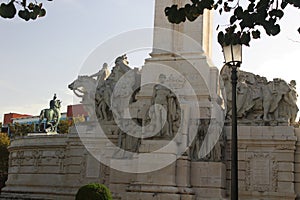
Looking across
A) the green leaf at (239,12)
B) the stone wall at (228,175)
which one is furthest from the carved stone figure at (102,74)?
the green leaf at (239,12)

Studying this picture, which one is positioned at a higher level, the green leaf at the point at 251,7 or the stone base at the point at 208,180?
the green leaf at the point at 251,7

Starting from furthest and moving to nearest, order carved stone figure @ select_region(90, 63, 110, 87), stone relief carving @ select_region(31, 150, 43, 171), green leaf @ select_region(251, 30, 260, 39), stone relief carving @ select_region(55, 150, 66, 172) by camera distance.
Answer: carved stone figure @ select_region(90, 63, 110, 87) < stone relief carving @ select_region(31, 150, 43, 171) < stone relief carving @ select_region(55, 150, 66, 172) < green leaf @ select_region(251, 30, 260, 39)

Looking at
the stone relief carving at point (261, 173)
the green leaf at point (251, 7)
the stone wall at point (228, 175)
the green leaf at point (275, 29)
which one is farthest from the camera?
the stone relief carving at point (261, 173)

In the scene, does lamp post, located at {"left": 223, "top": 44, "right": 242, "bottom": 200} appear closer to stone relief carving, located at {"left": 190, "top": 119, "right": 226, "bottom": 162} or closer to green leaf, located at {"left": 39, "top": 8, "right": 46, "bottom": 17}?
green leaf, located at {"left": 39, "top": 8, "right": 46, "bottom": 17}

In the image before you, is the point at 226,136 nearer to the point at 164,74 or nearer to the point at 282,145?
the point at 282,145

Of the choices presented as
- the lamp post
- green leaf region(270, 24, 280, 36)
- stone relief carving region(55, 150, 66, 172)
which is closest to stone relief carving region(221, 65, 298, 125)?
stone relief carving region(55, 150, 66, 172)

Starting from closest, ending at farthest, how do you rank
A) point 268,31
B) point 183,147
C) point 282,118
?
point 268,31
point 183,147
point 282,118

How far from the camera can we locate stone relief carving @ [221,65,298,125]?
22.2 m

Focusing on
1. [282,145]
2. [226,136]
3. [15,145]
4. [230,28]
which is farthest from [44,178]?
[230,28]

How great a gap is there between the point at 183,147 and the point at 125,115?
16.3ft

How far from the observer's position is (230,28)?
711cm

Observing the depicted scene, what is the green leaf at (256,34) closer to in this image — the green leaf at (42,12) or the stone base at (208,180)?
the green leaf at (42,12)

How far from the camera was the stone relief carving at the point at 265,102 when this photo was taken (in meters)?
22.2

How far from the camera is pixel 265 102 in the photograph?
2241 cm
